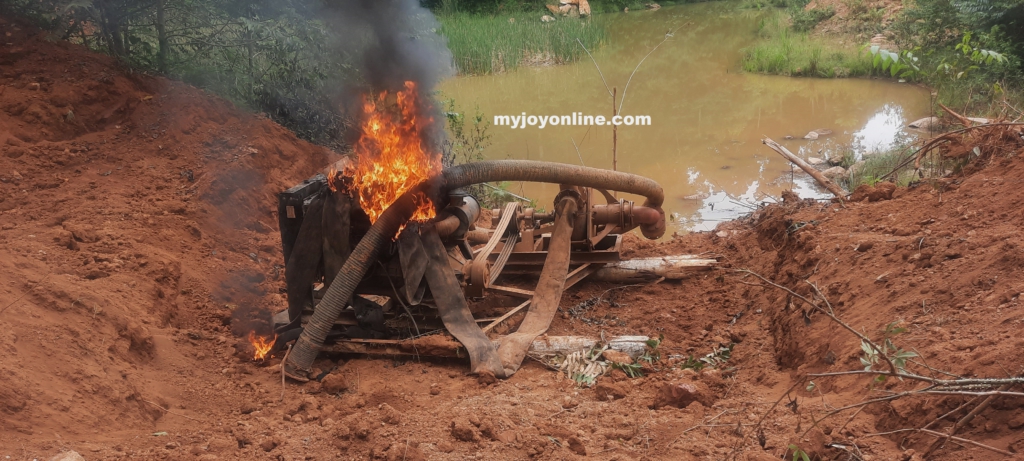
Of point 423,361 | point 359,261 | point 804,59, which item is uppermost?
point 359,261

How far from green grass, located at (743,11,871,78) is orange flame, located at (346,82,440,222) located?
12685 millimetres

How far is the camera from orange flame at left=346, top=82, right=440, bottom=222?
514cm

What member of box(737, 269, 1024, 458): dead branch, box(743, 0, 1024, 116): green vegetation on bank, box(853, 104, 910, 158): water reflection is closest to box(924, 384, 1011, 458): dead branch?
box(737, 269, 1024, 458): dead branch

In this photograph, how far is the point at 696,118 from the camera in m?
14.3

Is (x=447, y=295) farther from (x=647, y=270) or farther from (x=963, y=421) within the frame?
(x=963, y=421)

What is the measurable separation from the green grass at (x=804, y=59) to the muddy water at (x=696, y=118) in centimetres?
31

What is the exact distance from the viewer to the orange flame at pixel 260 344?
5.28 meters

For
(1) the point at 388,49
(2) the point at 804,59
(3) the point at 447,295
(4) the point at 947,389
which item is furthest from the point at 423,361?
(2) the point at 804,59

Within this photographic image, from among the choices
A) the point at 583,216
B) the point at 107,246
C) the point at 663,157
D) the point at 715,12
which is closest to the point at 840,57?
the point at 663,157

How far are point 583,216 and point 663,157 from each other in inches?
246

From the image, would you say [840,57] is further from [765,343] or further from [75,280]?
[75,280]

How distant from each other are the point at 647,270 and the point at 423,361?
91.7 inches

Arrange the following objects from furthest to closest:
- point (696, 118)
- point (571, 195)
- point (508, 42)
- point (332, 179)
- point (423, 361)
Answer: point (508, 42) → point (696, 118) → point (571, 195) → point (423, 361) → point (332, 179)

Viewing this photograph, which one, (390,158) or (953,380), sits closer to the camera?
(953,380)
